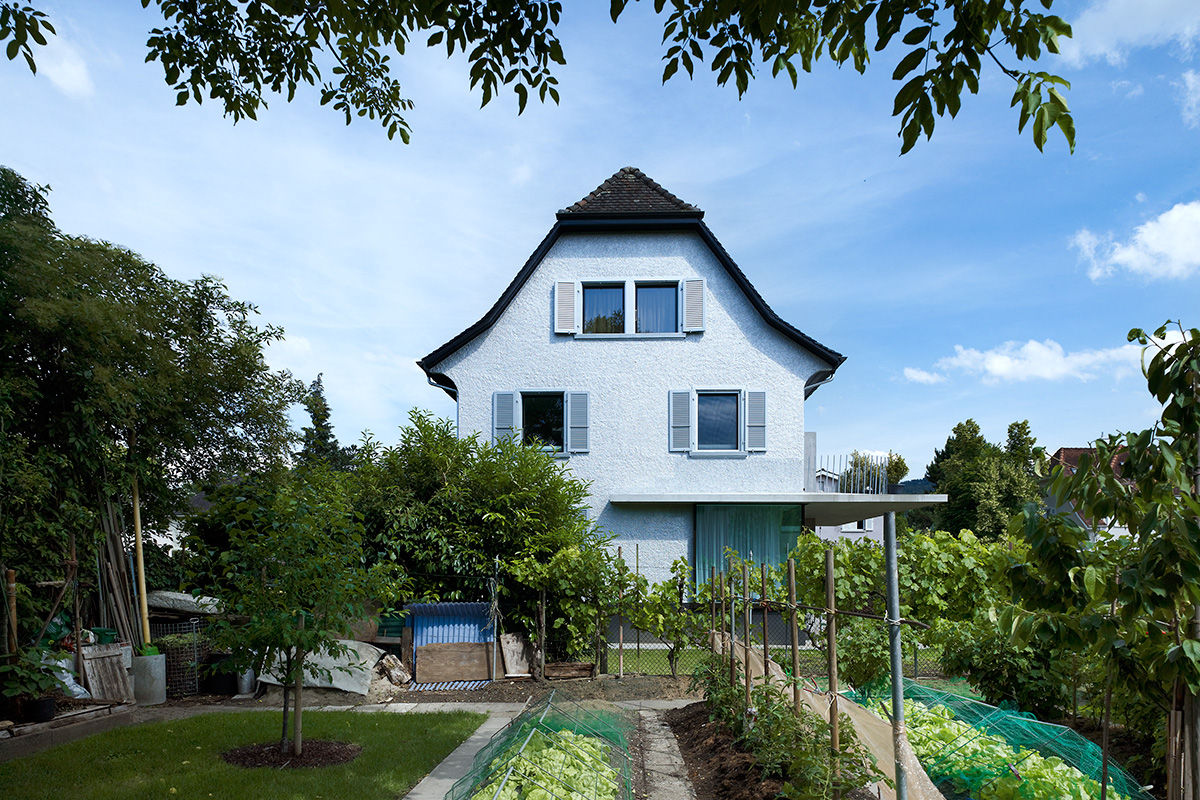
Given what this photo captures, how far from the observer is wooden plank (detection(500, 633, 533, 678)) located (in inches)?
478

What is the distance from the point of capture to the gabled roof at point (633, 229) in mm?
16750

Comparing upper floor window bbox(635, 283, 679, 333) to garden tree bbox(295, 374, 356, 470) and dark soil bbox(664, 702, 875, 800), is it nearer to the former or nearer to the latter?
dark soil bbox(664, 702, 875, 800)

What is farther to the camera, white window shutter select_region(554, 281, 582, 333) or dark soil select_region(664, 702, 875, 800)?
white window shutter select_region(554, 281, 582, 333)

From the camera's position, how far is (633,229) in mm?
17109

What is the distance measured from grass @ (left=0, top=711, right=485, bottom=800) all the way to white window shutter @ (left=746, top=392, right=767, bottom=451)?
8.92m

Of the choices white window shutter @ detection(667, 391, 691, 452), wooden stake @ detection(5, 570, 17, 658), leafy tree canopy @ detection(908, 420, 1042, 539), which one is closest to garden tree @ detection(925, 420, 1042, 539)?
leafy tree canopy @ detection(908, 420, 1042, 539)

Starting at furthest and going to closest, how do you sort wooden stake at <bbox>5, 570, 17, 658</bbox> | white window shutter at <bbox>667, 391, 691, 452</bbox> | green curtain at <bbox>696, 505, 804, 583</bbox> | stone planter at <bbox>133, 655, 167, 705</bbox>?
1. white window shutter at <bbox>667, 391, 691, 452</bbox>
2. green curtain at <bbox>696, 505, 804, 583</bbox>
3. stone planter at <bbox>133, 655, 167, 705</bbox>
4. wooden stake at <bbox>5, 570, 17, 658</bbox>

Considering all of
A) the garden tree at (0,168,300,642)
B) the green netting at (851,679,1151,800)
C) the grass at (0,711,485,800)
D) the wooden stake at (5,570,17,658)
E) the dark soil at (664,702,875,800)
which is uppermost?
the garden tree at (0,168,300,642)

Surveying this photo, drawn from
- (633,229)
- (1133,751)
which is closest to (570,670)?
(1133,751)

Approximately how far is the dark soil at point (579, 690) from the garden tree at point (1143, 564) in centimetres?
802

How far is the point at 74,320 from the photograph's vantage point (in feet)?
33.5

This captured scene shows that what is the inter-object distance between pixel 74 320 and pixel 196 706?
5.46 metres

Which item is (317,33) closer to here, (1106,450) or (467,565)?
(1106,450)

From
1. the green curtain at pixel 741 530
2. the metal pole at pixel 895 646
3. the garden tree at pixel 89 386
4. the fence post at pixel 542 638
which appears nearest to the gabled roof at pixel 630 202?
the green curtain at pixel 741 530
